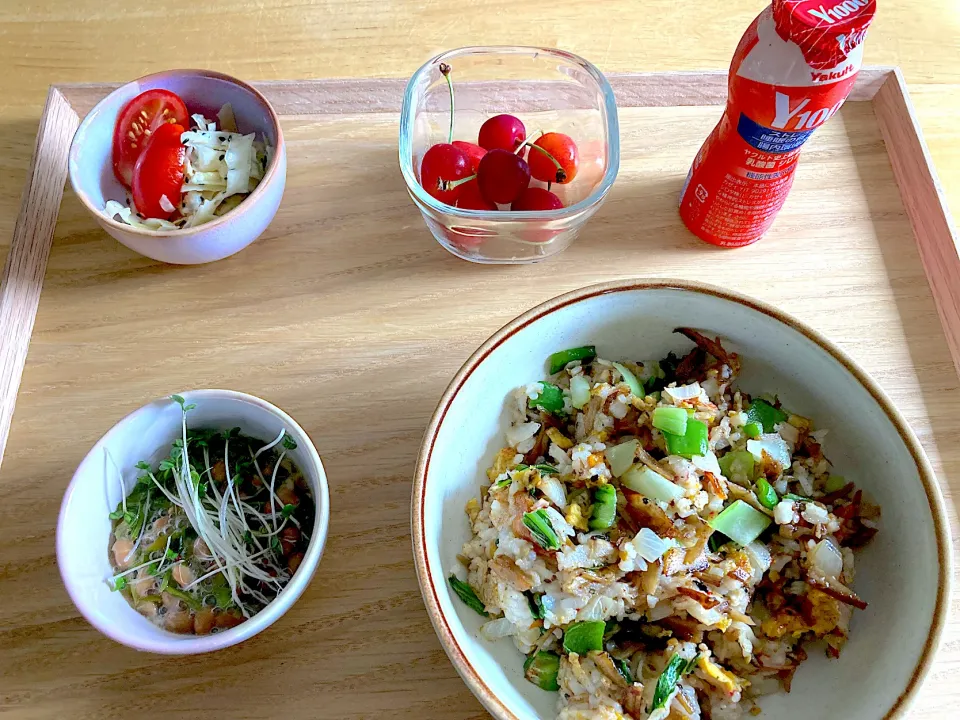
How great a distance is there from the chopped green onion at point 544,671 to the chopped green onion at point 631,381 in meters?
0.39

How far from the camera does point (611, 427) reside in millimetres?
1060

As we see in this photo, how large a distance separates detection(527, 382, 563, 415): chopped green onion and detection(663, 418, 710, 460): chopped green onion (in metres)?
0.18

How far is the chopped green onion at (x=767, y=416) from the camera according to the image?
108 centimetres

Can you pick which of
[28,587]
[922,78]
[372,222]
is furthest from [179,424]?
[922,78]

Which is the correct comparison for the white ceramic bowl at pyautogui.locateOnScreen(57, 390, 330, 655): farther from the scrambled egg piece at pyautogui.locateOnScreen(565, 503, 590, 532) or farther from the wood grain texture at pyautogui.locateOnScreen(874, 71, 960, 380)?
the wood grain texture at pyautogui.locateOnScreen(874, 71, 960, 380)

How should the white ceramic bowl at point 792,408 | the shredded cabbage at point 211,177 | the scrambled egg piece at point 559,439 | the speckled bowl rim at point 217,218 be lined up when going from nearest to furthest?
the white ceramic bowl at point 792,408
the scrambled egg piece at point 559,439
the speckled bowl rim at point 217,218
the shredded cabbage at point 211,177

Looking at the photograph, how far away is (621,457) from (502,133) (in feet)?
2.08

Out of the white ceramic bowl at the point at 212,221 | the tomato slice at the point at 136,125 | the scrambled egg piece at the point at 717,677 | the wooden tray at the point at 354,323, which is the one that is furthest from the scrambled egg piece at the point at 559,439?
the tomato slice at the point at 136,125

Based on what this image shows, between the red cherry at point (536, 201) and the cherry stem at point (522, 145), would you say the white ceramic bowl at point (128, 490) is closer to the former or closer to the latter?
the red cherry at point (536, 201)

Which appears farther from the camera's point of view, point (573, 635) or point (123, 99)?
point (123, 99)

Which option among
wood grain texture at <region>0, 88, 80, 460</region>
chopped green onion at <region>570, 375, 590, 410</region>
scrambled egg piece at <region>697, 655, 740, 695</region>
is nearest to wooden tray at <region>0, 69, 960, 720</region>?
wood grain texture at <region>0, 88, 80, 460</region>

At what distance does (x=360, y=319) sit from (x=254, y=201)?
0.86ft

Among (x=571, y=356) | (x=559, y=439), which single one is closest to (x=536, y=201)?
(x=571, y=356)

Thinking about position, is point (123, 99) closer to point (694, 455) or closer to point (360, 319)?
point (360, 319)
